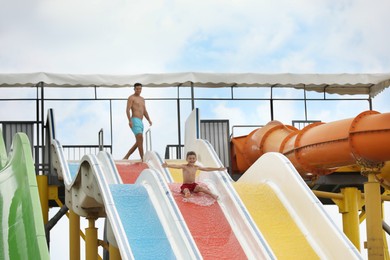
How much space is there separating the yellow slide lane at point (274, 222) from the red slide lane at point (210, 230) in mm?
442

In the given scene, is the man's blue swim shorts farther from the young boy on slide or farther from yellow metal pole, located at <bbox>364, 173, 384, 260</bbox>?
yellow metal pole, located at <bbox>364, 173, 384, 260</bbox>

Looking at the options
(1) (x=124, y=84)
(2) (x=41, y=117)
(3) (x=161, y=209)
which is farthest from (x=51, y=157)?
(3) (x=161, y=209)

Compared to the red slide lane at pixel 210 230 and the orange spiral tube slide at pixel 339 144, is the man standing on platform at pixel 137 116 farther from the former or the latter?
the red slide lane at pixel 210 230

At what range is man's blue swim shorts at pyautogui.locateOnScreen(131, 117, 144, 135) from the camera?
1726 centimetres

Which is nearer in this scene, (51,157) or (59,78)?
(51,157)

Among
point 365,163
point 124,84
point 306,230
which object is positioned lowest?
point 306,230

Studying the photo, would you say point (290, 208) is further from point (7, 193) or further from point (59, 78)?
point (59, 78)

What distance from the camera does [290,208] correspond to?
1288cm

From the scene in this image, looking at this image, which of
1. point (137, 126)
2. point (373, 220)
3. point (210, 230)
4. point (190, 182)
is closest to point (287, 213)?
point (210, 230)

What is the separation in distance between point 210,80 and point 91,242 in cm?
625

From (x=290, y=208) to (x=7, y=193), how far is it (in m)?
4.11

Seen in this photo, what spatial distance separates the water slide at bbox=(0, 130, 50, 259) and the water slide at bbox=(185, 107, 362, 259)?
9.51 feet

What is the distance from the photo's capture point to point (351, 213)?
18.9 meters

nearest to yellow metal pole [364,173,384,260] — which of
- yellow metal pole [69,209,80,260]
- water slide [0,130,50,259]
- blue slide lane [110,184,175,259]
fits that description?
blue slide lane [110,184,175,259]
